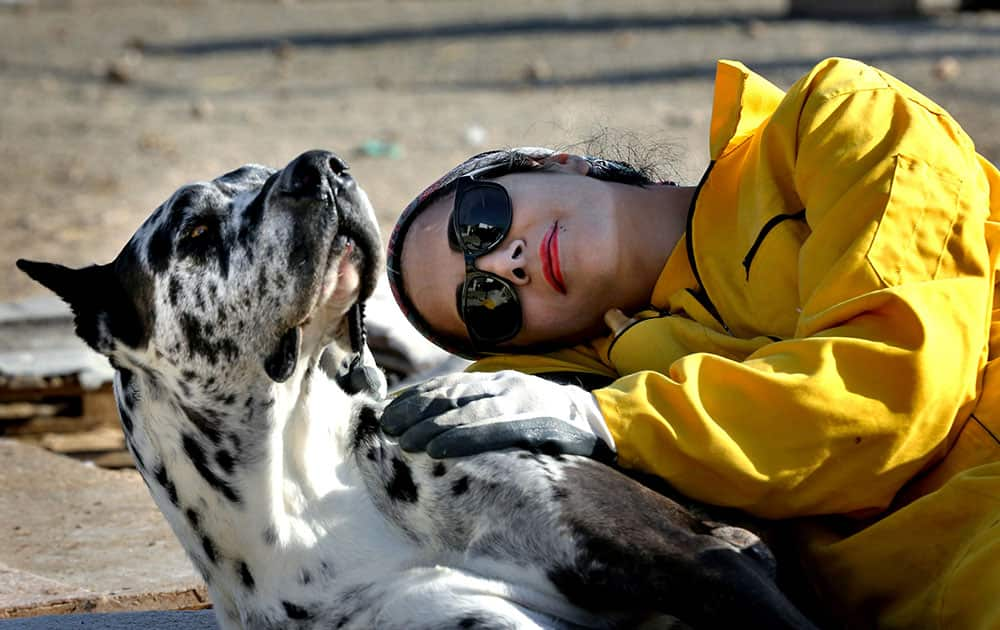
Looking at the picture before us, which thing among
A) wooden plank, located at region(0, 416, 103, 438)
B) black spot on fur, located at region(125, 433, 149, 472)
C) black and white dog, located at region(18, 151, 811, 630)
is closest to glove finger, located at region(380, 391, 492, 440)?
black and white dog, located at region(18, 151, 811, 630)

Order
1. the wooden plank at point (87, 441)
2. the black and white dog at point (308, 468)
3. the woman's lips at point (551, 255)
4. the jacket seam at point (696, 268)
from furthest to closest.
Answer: the wooden plank at point (87, 441)
the woman's lips at point (551, 255)
the jacket seam at point (696, 268)
the black and white dog at point (308, 468)

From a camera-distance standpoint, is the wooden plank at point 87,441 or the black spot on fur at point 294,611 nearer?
the black spot on fur at point 294,611

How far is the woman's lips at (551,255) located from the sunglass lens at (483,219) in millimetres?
99

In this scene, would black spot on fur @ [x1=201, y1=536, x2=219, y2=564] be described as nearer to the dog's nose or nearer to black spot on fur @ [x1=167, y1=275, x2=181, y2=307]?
black spot on fur @ [x1=167, y1=275, x2=181, y2=307]

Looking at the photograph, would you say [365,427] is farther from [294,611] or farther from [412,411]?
[294,611]

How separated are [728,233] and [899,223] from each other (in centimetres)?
51

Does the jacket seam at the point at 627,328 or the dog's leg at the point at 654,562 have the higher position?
the jacket seam at the point at 627,328

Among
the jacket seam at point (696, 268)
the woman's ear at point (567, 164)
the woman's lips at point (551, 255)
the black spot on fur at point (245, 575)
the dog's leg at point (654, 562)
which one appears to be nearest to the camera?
the dog's leg at point (654, 562)

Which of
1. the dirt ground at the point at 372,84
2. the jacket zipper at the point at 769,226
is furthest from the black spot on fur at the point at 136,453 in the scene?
the dirt ground at the point at 372,84

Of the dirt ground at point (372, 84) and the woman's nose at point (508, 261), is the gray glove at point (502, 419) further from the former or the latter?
the dirt ground at point (372, 84)

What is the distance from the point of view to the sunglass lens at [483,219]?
3.48 metres

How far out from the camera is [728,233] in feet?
11.0

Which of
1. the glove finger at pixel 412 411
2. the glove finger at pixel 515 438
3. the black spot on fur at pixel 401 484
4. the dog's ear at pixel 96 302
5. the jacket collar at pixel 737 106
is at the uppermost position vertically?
the jacket collar at pixel 737 106

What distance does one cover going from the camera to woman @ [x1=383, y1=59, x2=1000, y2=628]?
2828mm
